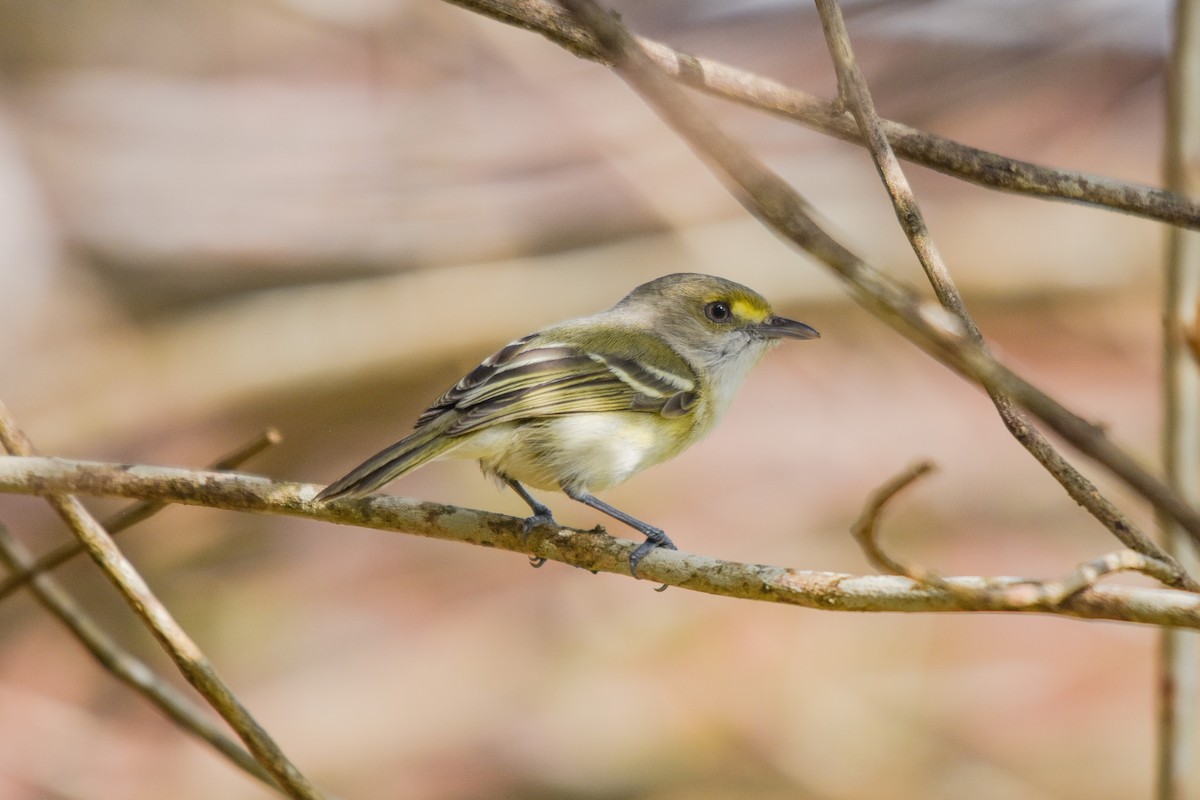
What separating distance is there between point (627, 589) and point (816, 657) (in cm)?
121

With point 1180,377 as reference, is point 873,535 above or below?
below

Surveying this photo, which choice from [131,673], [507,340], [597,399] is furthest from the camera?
[507,340]

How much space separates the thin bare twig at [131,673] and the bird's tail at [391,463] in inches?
24.0

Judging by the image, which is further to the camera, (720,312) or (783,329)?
(720,312)

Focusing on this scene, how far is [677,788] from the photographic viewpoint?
6473mm

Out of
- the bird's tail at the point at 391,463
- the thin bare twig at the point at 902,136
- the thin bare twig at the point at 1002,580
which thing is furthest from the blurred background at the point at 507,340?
the thin bare twig at the point at 1002,580

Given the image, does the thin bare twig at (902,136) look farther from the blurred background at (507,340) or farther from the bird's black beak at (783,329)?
the blurred background at (507,340)

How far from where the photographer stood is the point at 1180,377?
9.42ft

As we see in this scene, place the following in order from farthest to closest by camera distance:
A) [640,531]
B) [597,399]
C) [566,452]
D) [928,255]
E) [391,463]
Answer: [597,399] < [566,452] < [640,531] < [391,463] < [928,255]

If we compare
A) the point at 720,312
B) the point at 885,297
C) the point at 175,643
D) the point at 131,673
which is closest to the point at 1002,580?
the point at 885,297

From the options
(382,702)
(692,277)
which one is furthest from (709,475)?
(692,277)

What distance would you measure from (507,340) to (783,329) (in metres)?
3.25

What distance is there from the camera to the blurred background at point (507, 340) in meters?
6.53

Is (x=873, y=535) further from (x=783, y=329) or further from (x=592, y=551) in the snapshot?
(x=783, y=329)
